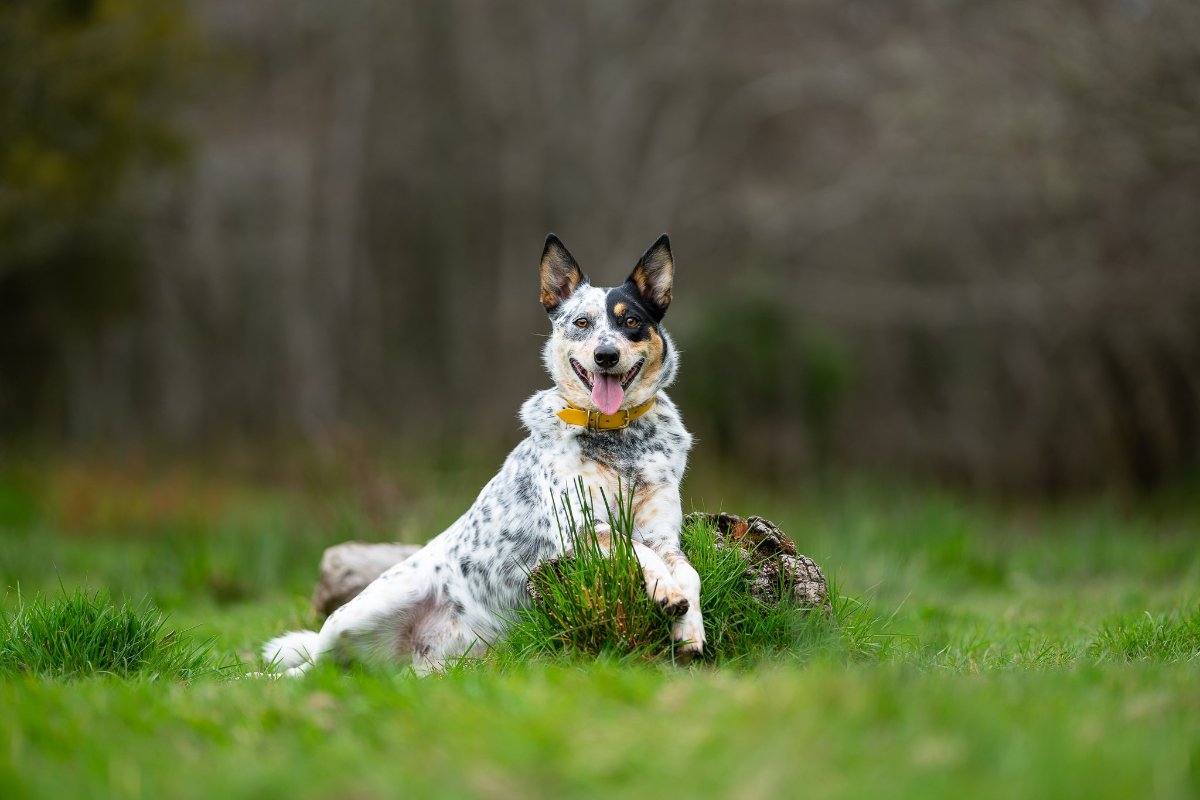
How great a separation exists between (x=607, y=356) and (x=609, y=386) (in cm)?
15

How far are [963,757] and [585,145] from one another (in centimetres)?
1500

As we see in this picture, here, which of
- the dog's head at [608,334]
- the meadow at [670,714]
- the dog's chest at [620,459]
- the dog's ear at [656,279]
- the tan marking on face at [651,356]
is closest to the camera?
the meadow at [670,714]

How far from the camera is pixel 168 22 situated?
12.3 meters

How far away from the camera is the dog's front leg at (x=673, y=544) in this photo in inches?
152

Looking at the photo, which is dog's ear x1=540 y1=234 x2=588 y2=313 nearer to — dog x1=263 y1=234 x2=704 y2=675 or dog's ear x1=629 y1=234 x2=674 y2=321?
dog x1=263 y1=234 x2=704 y2=675

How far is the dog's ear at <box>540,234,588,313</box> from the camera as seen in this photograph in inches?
196

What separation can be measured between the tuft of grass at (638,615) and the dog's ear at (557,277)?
1.16 metres

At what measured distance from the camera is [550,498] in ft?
14.3

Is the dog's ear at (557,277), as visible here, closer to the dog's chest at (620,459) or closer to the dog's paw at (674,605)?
the dog's chest at (620,459)

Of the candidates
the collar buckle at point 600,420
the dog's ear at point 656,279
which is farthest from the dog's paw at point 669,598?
the dog's ear at point 656,279

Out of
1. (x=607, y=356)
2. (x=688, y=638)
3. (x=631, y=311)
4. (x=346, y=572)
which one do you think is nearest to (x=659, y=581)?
(x=688, y=638)

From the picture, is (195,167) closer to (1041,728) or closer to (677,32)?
(677,32)

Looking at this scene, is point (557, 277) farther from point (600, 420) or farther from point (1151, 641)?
point (1151, 641)

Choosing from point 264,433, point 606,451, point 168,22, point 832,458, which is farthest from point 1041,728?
point 264,433
